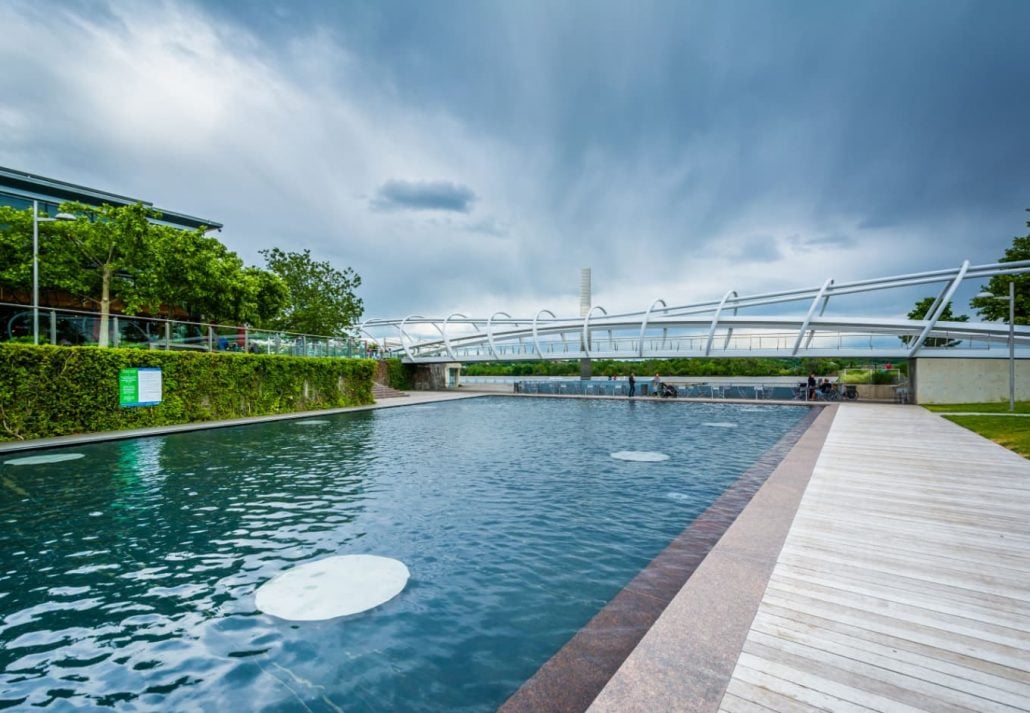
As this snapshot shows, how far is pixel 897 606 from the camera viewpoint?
10.6ft

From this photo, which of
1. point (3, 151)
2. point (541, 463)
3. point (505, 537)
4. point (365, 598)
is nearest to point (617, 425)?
point (541, 463)

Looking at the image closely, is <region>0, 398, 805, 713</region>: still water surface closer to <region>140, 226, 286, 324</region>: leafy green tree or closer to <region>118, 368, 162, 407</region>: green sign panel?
<region>118, 368, 162, 407</region>: green sign panel

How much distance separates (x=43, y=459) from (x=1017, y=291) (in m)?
46.7

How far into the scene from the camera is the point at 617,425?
56.1 feet

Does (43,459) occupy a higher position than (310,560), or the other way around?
(310,560)

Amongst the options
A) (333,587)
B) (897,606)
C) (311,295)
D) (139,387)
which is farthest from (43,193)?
(897,606)

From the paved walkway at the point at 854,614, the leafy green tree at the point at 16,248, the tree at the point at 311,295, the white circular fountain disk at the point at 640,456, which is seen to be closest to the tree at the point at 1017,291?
the white circular fountain disk at the point at 640,456

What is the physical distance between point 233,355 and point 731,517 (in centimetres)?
2089

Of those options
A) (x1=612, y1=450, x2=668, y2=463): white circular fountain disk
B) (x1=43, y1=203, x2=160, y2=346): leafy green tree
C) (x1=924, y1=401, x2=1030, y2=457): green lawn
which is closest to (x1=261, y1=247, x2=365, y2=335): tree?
(x1=43, y1=203, x2=160, y2=346): leafy green tree

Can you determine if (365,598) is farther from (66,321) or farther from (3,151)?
(3,151)

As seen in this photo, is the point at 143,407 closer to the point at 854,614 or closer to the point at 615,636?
the point at 615,636

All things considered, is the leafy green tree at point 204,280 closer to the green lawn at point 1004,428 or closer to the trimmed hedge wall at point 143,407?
the trimmed hedge wall at point 143,407

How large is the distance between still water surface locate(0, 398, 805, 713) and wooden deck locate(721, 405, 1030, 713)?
152 centimetres

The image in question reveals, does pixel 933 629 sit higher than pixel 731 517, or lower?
higher
